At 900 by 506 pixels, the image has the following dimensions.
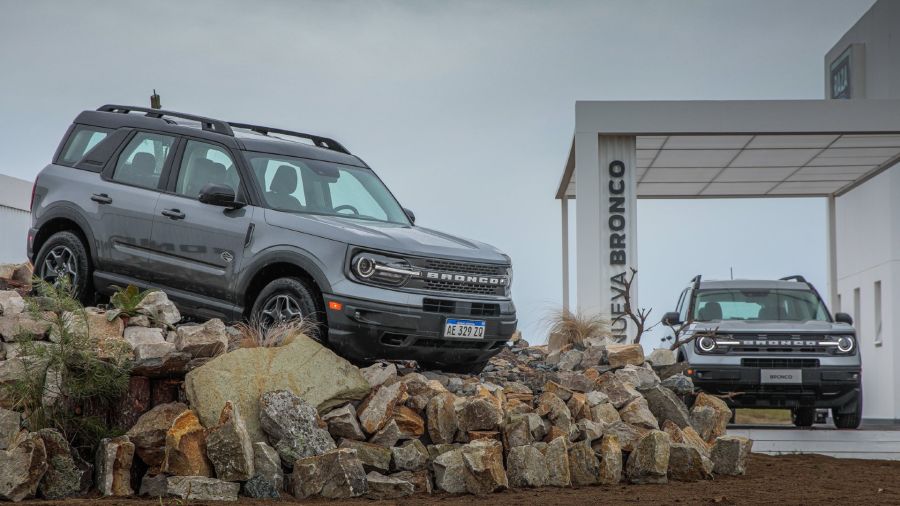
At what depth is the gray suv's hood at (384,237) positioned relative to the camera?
9.82 m

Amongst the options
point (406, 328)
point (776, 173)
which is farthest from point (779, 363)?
point (776, 173)

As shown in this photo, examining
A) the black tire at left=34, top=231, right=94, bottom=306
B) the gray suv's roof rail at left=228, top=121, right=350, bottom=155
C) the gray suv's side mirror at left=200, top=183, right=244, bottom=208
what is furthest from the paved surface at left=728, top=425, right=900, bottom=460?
the black tire at left=34, top=231, right=94, bottom=306

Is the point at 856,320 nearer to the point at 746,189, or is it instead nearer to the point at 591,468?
the point at 746,189

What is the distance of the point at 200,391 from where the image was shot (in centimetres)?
946

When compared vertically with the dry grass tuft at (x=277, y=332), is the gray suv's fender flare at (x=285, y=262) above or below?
above

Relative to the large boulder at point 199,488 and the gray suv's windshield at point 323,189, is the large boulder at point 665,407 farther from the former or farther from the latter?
the large boulder at point 199,488

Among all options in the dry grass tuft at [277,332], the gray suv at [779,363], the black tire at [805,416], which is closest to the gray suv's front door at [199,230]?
the dry grass tuft at [277,332]

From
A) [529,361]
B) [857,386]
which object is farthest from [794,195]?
[529,361]

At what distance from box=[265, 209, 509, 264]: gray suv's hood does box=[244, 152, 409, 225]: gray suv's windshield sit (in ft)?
1.11

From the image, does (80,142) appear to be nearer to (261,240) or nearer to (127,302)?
(127,302)

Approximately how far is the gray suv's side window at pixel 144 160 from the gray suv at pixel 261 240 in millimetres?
14

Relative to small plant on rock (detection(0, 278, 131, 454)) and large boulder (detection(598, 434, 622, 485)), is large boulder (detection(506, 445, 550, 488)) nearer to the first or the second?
large boulder (detection(598, 434, 622, 485))

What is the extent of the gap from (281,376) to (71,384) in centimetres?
169

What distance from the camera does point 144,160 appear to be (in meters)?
11.4
